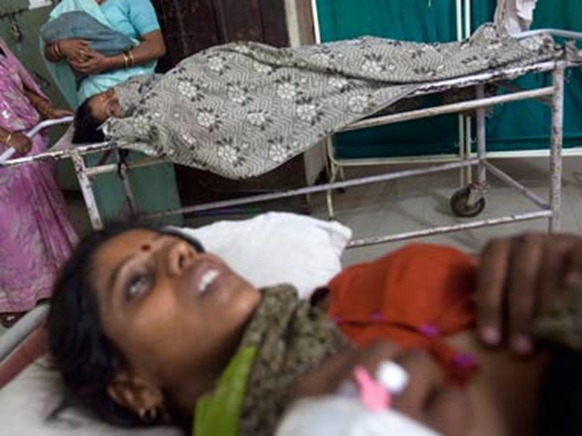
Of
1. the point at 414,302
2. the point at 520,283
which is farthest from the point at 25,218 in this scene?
the point at 520,283

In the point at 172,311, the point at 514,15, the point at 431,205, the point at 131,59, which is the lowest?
the point at 431,205

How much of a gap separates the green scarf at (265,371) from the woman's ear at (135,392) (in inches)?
5.7

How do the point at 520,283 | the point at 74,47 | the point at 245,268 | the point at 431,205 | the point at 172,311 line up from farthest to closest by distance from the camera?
1. the point at 431,205
2. the point at 74,47
3. the point at 245,268
4. the point at 172,311
5. the point at 520,283

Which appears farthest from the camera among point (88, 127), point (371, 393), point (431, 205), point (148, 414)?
point (431, 205)

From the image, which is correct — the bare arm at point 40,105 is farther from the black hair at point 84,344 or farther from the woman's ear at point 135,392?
the woman's ear at point 135,392

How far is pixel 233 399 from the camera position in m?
0.84

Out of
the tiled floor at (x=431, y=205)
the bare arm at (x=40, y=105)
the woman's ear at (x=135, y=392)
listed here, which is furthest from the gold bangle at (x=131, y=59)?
the woman's ear at (x=135, y=392)

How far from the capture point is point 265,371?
0.83 m

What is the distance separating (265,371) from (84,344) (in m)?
0.34

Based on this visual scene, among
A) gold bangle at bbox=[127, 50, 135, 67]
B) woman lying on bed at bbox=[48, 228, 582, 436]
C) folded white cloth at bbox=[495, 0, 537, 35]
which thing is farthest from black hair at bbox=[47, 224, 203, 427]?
folded white cloth at bbox=[495, 0, 537, 35]

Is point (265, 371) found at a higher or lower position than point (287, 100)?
lower

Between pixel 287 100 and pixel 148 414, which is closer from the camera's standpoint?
pixel 148 414

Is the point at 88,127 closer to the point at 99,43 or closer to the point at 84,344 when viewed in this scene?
the point at 99,43

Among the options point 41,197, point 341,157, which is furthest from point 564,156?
point 41,197
